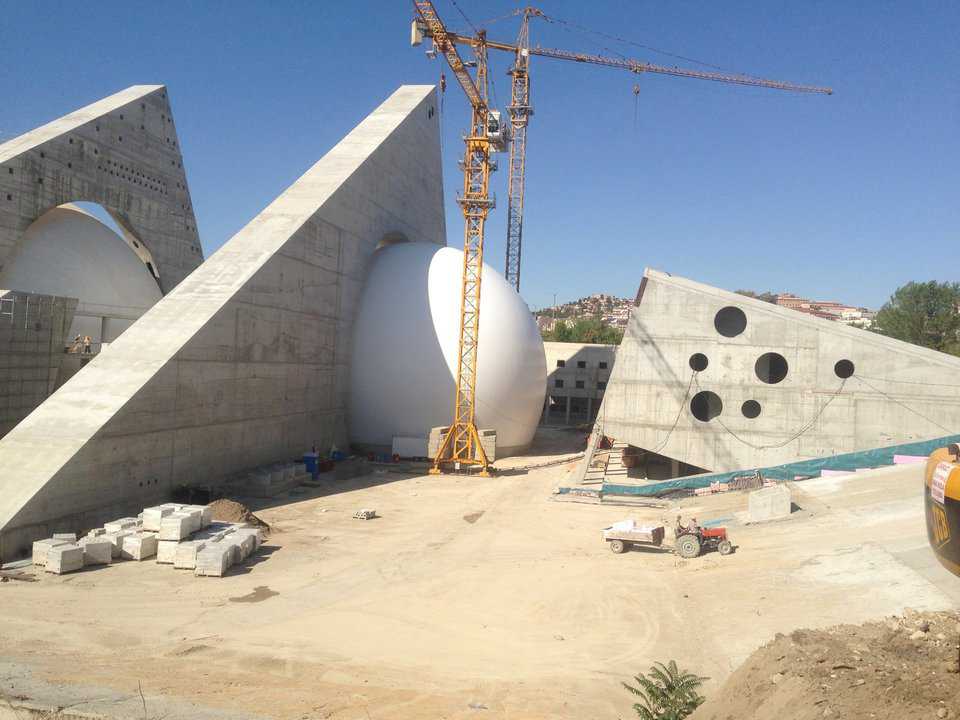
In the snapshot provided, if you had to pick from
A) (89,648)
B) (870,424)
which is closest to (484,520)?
A: (89,648)

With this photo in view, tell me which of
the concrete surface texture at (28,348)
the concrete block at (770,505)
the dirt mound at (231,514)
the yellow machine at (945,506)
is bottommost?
the dirt mound at (231,514)

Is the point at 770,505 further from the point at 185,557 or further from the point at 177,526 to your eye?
the point at 177,526

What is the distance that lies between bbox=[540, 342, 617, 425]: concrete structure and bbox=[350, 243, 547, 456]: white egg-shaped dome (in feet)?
63.4

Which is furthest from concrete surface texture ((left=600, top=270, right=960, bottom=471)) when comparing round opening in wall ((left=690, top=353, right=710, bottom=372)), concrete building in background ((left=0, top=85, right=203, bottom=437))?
concrete building in background ((left=0, top=85, right=203, bottom=437))

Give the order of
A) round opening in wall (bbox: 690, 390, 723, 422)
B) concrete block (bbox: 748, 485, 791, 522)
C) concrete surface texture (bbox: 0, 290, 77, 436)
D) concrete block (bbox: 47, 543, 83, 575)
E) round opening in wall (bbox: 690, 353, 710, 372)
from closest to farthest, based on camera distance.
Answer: concrete block (bbox: 47, 543, 83, 575) < concrete block (bbox: 748, 485, 791, 522) < concrete surface texture (bbox: 0, 290, 77, 436) < round opening in wall (bbox: 690, 353, 710, 372) < round opening in wall (bbox: 690, 390, 723, 422)

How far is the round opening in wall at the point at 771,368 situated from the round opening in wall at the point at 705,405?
6.10 feet

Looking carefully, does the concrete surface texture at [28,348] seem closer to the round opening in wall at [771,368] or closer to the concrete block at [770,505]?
the concrete block at [770,505]

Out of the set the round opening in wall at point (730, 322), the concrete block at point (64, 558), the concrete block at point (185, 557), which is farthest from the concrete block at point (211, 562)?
the round opening in wall at point (730, 322)

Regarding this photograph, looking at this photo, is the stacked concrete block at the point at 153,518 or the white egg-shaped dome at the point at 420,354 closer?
the stacked concrete block at the point at 153,518

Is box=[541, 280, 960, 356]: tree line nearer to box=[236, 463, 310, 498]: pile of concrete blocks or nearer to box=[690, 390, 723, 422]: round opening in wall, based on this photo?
box=[690, 390, 723, 422]: round opening in wall

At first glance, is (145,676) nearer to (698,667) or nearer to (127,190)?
(698,667)

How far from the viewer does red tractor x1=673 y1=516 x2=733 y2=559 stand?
1384 centimetres

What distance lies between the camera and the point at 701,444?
25359mm

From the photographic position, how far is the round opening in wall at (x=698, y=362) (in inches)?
996
